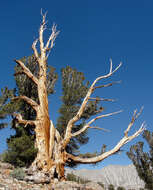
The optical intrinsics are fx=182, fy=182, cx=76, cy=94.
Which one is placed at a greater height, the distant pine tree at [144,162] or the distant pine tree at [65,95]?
the distant pine tree at [65,95]

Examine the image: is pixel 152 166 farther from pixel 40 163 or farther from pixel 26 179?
pixel 26 179

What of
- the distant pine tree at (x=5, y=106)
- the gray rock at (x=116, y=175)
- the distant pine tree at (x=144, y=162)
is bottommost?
the gray rock at (x=116, y=175)

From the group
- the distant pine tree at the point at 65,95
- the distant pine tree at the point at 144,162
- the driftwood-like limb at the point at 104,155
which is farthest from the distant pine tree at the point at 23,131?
the distant pine tree at the point at 144,162

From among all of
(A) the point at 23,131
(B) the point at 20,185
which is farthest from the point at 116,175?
(B) the point at 20,185

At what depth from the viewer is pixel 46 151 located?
720cm

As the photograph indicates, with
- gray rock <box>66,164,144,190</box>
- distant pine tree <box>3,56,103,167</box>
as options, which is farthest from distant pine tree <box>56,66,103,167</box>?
gray rock <box>66,164,144,190</box>

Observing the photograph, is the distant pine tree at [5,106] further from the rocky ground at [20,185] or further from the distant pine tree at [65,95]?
the rocky ground at [20,185]

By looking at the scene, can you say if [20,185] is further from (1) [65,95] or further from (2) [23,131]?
(1) [65,95]

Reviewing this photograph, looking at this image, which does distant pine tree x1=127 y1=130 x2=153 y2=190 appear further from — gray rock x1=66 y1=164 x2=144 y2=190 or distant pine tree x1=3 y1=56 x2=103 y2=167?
gray rock x1=66 y1=164 x2=144 y2=190

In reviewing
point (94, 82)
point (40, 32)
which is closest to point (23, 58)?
point (40, 32)

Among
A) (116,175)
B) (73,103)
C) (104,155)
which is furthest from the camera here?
(116,175)

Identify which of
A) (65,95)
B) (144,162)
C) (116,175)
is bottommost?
(116,175)

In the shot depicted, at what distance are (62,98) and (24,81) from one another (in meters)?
2.93

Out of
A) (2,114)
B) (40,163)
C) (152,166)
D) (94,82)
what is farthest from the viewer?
(152,166)
